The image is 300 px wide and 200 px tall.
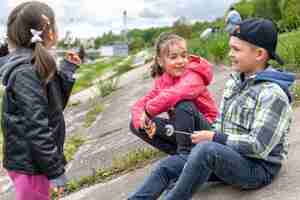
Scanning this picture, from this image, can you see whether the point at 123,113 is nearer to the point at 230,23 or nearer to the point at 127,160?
the point at 127,160

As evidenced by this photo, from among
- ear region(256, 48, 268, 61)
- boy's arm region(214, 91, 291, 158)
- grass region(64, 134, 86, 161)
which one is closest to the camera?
boy's arm region(214, 91, 291, 158)

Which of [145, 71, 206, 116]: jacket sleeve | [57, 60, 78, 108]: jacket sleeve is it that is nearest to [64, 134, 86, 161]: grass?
[145, 71, 206, 116]: jacket sleeve

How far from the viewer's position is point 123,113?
25.4 ft

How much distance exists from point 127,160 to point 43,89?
2056mm

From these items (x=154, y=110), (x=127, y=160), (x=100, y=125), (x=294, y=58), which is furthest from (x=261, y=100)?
(x=100, y=125)

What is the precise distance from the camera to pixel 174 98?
11.9ft

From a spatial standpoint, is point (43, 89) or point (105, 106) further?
point (105, 106)

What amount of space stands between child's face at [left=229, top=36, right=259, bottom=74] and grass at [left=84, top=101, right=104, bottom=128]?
16.5ft

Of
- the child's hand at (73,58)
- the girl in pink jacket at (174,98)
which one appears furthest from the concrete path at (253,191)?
the child's hand at (73,58)

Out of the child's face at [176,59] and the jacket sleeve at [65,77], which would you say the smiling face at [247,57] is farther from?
the jacket sleeve at [65,77]

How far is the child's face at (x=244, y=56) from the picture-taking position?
3062mm

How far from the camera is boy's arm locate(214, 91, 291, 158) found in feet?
9.32

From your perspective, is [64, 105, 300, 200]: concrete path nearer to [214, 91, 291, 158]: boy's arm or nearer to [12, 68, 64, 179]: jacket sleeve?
[214, 91, 291, 158]: boy's arm

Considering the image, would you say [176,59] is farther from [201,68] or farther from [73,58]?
[73,58]
